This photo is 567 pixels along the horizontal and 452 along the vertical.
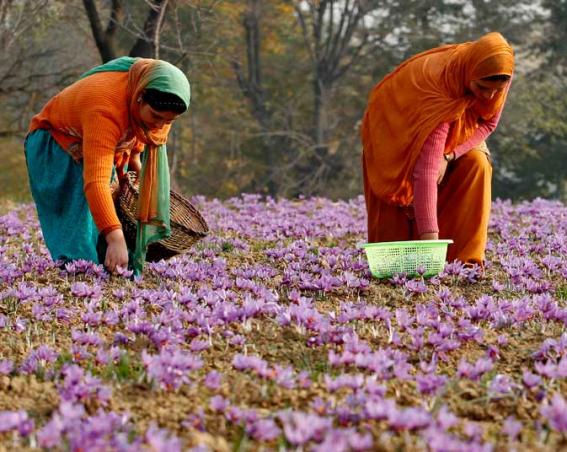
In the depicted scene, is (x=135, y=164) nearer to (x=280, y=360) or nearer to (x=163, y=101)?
(x=163, y=101)

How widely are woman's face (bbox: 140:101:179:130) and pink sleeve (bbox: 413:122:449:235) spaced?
157 centimetres

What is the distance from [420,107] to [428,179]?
473 mm

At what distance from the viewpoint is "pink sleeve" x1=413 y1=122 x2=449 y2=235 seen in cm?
541

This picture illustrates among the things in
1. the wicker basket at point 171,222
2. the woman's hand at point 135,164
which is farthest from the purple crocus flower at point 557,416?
the woman's hand at point 135,164

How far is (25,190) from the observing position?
→ 29.8m

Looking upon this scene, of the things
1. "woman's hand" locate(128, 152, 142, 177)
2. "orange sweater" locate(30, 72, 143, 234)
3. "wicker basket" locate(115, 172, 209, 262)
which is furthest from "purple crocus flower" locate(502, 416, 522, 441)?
"woman's hand" locate(128, 152, 142, 177)

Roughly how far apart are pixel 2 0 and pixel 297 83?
53.0ft

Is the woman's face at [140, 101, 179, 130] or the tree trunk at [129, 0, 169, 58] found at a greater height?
the tree trunk at [129, 0, 169, 58]

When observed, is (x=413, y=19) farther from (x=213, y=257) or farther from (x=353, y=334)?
(x=353, y=334)

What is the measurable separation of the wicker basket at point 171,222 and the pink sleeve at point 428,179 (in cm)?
141

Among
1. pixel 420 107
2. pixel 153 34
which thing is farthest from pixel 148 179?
pixel 153 34

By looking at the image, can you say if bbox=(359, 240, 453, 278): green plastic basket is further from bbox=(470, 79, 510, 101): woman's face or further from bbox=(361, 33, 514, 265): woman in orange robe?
bbox=(470, 79, 510, 101): woman's face

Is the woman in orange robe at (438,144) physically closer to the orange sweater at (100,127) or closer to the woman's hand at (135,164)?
the woman's hand at (135,164)

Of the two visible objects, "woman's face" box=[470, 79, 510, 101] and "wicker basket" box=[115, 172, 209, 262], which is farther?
"wicker basket" box=[115, 172, 209, 262]
